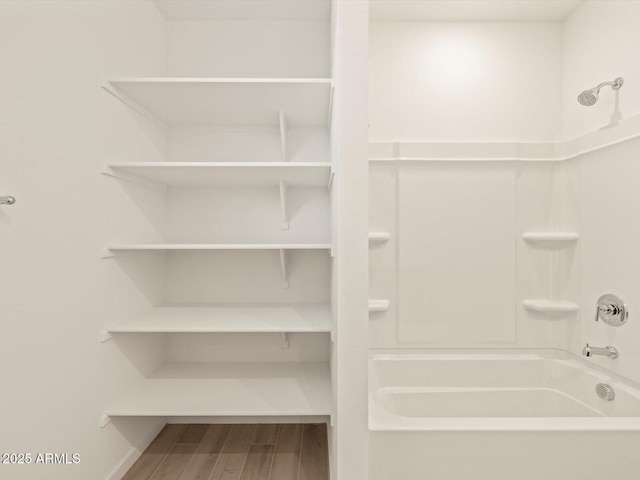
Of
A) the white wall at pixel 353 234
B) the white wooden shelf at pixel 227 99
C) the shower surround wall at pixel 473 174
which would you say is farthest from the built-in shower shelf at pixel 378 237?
the white wall at pixel 353 234

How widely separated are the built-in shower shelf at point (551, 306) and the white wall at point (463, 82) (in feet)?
2.94

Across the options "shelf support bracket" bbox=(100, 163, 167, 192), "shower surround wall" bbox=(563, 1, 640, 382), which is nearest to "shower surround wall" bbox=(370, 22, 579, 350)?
"shower surround wall" bbox=(563, 1, 640, 382)

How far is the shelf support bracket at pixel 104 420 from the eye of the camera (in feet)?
4.92

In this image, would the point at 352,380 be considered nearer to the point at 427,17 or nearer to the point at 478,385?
the point at 478,385

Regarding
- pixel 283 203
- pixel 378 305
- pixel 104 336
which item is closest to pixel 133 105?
pixel 283 203

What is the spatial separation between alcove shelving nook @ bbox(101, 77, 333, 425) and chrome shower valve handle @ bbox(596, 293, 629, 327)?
1.24m

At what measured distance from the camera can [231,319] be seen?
5.78 feet

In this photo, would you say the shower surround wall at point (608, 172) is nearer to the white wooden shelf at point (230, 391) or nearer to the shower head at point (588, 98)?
the shower head at point (588, 98)

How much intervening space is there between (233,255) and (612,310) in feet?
6.15

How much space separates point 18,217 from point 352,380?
3.77ft

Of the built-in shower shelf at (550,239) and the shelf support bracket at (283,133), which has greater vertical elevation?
the shelf support bracket at (283,133)

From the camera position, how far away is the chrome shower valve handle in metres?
1.62

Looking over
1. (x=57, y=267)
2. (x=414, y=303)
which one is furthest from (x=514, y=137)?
(x=57, y=267)

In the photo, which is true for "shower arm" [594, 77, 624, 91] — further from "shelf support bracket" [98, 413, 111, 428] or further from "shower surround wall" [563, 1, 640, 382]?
"shelf support bracket" [98, 413, 111, 428]
